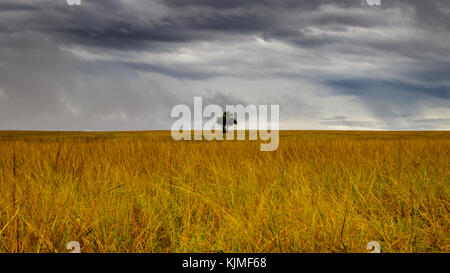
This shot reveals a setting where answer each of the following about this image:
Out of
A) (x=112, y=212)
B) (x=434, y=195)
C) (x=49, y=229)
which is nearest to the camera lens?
(x=49, y=229)

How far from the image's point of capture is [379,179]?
557 cm

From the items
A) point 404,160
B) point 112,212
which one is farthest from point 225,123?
point 112,212

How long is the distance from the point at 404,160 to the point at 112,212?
A: 6.81m

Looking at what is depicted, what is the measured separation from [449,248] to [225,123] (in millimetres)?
56049
